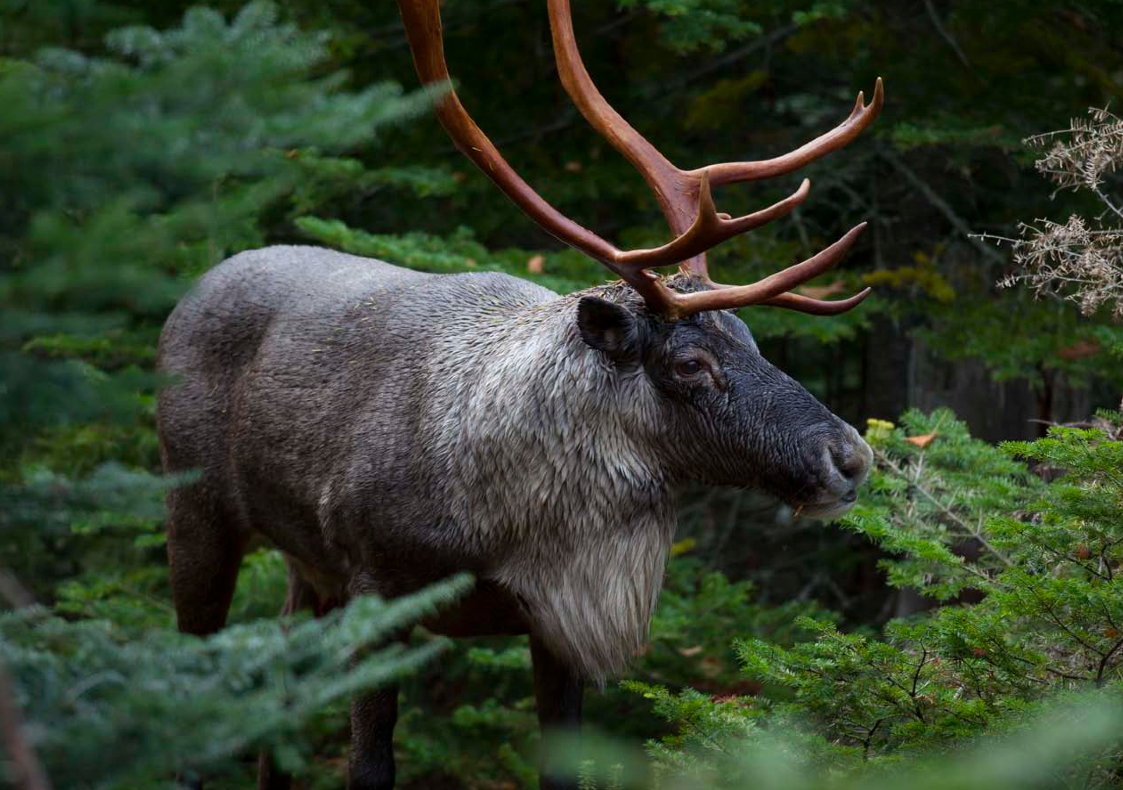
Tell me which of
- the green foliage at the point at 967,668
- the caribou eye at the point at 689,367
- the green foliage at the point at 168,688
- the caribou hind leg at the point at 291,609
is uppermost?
the caribou eye at the point at 689,367

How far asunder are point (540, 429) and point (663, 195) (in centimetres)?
100

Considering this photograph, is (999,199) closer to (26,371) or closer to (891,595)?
(891,595)

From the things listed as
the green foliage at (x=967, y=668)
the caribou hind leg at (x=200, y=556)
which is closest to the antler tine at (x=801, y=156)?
the green foliage at (x=967, y=668)

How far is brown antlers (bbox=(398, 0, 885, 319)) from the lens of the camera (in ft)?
12.3

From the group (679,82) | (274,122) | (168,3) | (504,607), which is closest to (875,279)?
(679,82)

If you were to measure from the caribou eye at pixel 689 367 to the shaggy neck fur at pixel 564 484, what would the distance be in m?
0.12

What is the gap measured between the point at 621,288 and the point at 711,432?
59 cm

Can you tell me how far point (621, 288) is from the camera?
414cm

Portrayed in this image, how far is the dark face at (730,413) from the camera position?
378cm

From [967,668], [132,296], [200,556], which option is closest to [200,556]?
[200,556]

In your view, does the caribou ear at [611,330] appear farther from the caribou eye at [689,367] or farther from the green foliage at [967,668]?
the green foliage at [967,668]

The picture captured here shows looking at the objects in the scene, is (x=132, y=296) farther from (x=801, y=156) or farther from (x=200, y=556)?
(x=200, y=556)

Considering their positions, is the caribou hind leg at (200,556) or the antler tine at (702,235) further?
the caribou hind leg at (200,556)

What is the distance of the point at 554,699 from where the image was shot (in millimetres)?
4410
